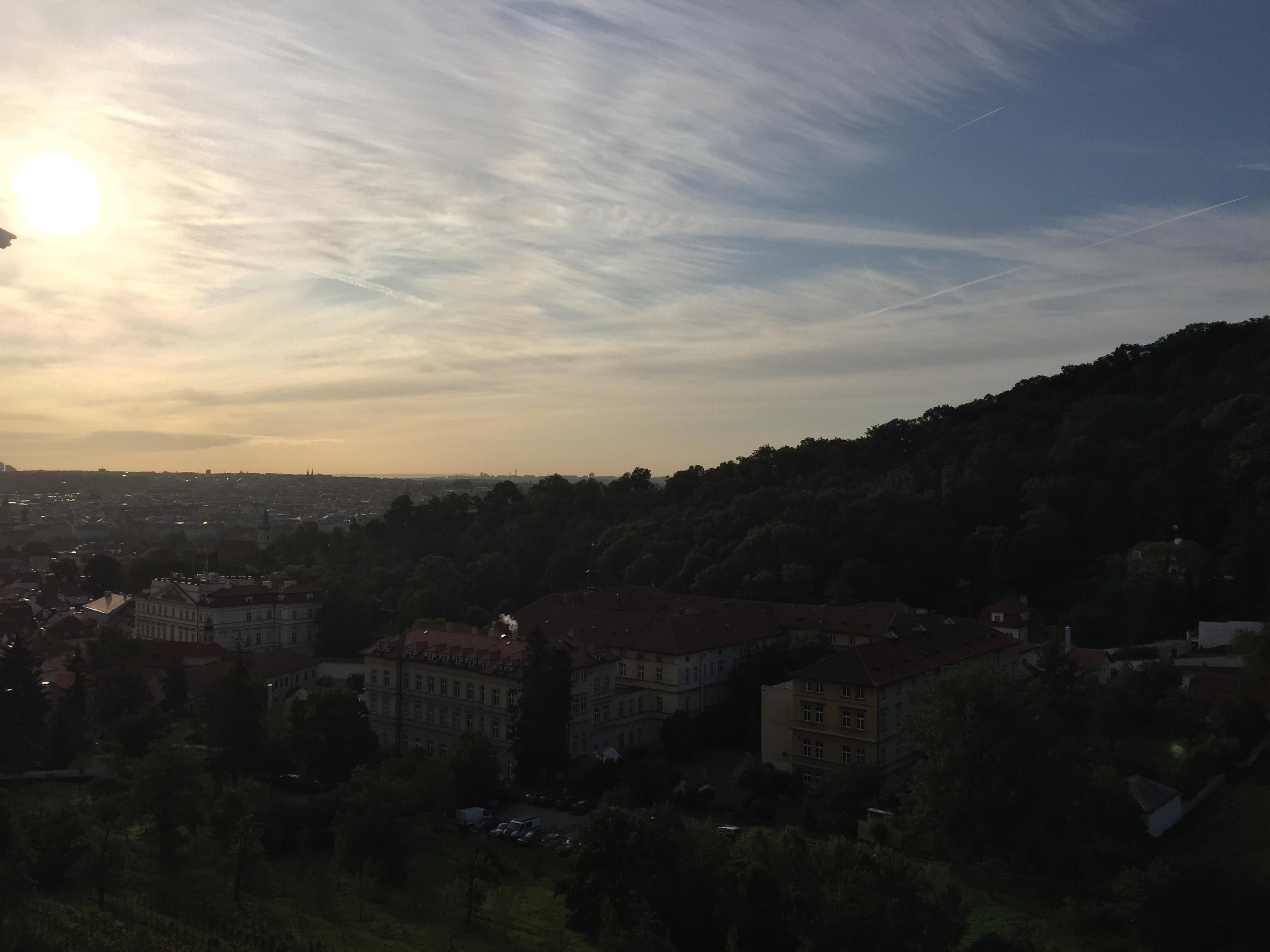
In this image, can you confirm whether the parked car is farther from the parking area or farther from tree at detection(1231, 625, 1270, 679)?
tree at detection(1231, 625, 1270, 679)

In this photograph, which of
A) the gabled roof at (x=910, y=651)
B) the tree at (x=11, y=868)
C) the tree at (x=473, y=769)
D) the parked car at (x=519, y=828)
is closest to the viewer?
the tree at (x=11, y=868)

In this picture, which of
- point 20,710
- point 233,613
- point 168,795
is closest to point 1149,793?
point 168,795

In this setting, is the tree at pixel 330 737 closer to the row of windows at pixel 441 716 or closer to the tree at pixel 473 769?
the tree at pixel 473 769

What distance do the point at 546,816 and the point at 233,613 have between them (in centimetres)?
3356

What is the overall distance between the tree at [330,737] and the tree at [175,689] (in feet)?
46.9

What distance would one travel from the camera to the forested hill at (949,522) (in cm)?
4956

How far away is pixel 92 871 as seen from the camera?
23.5 m

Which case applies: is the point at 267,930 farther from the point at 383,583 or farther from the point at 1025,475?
the point at 1025,475

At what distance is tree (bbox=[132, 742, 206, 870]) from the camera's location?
2672 cm

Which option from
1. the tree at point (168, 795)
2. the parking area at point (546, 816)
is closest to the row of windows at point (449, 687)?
the parking area at point (546, 816)

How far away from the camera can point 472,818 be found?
30000mm

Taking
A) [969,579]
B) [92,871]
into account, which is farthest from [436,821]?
[969,579]

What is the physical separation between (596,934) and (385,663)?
64.3 ft

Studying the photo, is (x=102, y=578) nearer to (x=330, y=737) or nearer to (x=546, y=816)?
(x=330, y=737)
